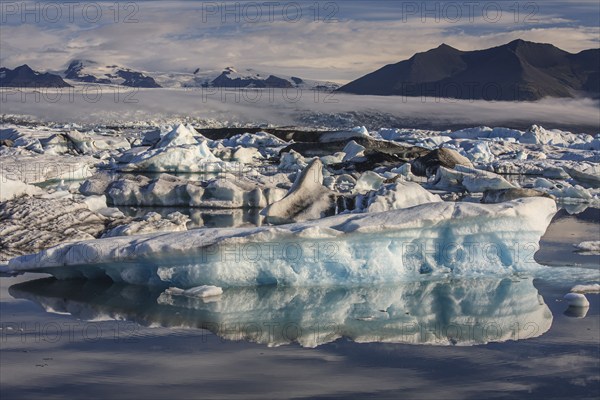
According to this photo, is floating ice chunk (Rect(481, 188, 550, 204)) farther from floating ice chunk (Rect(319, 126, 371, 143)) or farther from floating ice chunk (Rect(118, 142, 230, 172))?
floating ice chunk (Rect(319, 126, 371, 143))

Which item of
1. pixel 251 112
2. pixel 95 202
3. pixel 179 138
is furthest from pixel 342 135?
pixel 251 112

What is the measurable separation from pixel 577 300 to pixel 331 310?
6.43ft

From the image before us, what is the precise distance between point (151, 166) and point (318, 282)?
53.4ft

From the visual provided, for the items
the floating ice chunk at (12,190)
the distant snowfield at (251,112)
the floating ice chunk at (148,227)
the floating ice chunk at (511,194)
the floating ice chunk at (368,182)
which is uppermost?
the floating ice chunk at (12,190)

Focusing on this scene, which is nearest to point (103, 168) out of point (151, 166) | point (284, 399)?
point (151, 166)

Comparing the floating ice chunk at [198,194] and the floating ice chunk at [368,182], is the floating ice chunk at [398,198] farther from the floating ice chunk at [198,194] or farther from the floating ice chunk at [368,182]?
the floating ice chunk at [368,182]

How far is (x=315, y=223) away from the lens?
761 cm

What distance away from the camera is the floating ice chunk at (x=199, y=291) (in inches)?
282

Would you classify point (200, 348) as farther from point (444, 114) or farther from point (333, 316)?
point (444, 114)

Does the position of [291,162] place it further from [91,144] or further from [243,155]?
[91,144]

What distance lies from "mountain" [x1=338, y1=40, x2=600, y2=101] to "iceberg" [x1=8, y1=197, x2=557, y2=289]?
117 meters

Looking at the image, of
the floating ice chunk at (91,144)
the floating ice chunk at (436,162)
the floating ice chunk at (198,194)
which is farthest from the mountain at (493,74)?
the floating ice chunk at (198,194)

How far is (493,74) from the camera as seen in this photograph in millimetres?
134125

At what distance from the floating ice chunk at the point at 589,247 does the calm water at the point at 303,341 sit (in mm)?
1975
